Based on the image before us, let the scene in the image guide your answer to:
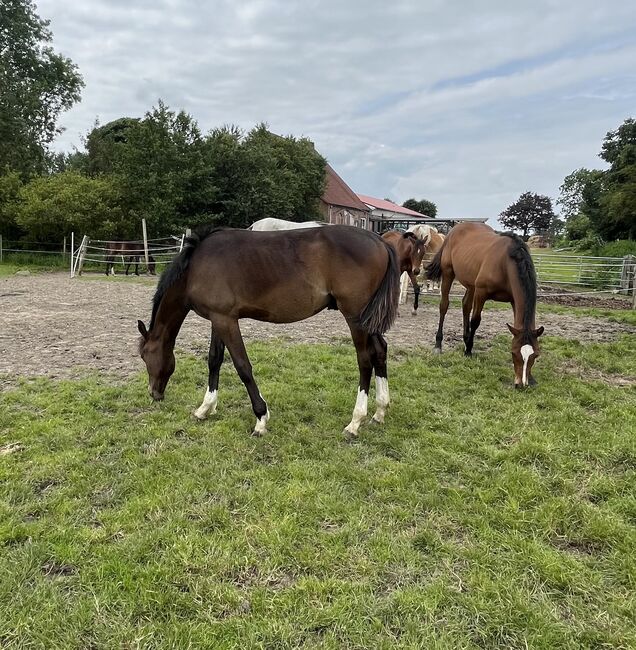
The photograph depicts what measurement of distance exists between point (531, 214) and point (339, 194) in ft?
126

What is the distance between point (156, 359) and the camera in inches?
149

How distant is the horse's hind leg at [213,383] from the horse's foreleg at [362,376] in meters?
1.18

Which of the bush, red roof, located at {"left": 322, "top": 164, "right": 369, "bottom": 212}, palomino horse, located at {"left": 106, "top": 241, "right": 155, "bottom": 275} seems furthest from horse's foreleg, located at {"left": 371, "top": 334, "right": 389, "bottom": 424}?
red roof, located at {"left": 322, "top": 164, "right": 369, "bottom": 212}

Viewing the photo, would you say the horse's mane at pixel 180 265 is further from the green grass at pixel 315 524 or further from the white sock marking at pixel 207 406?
the green grass at pixel 315 524

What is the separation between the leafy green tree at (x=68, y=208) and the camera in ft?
57.6

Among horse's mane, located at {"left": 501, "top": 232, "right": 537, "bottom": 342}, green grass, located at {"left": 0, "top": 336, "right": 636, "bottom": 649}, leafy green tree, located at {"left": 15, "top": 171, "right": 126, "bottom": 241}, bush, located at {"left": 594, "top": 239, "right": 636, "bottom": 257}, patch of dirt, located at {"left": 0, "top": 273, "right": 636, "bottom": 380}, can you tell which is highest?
leafy green tree, located at {"left": 15, "top": 171, "right": 126, "bottom": 241}

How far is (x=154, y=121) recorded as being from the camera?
21.6m

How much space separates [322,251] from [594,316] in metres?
7.89

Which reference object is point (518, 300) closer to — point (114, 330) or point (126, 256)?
Answer: point (114, 330)

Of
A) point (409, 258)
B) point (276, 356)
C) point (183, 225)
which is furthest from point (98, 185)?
point (276, 356)

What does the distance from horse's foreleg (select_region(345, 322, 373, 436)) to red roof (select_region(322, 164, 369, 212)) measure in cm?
3923

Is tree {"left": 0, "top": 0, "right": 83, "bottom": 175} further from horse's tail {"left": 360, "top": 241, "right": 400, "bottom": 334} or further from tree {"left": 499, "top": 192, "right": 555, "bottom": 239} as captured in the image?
tree {"left": 499, "top": 192, "right": 555, "bottom": 239}

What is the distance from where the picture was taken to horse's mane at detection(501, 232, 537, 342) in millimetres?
4434

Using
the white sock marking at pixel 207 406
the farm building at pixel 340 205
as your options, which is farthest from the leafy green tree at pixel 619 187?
the white sock marking at pixel 207 406
